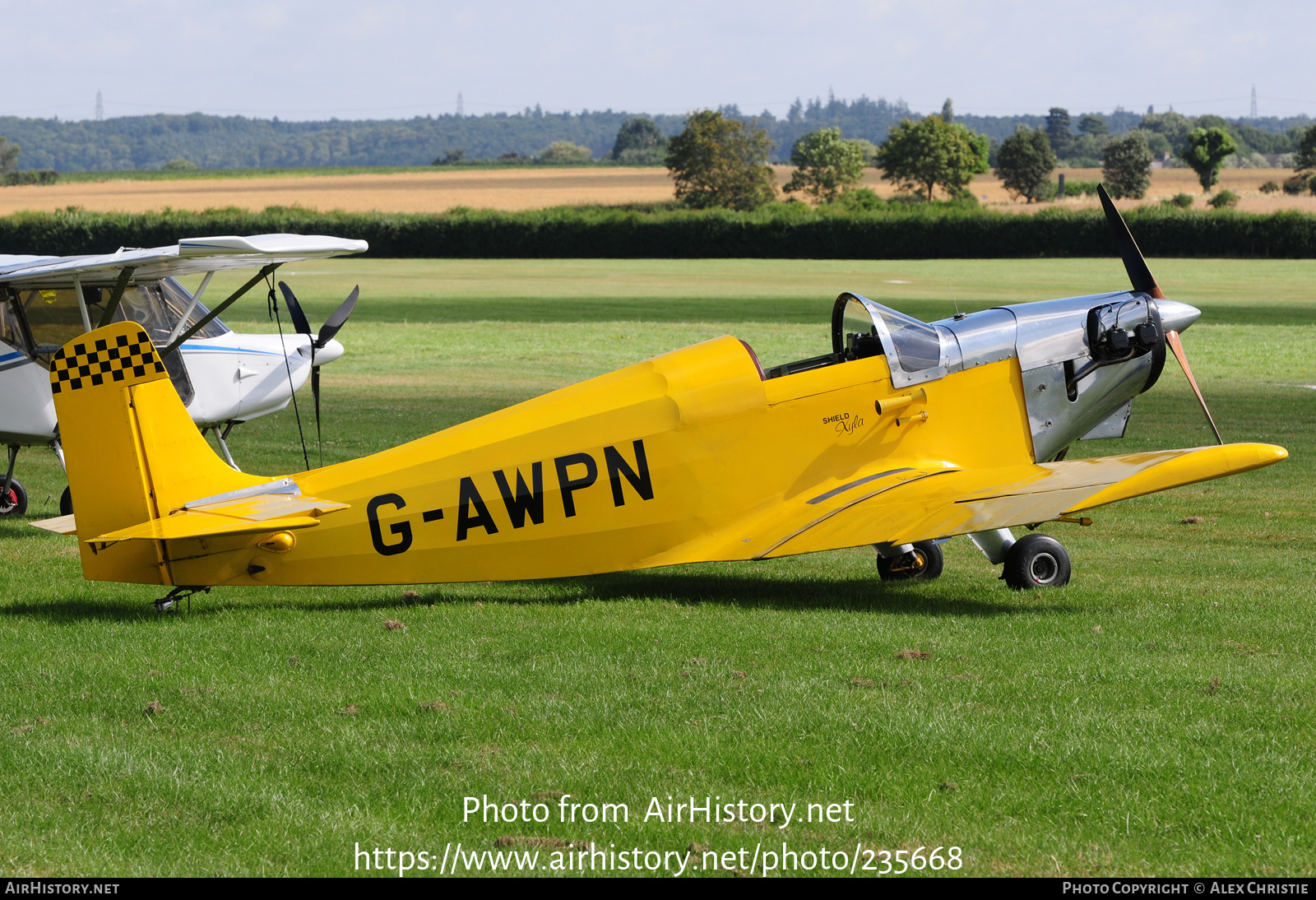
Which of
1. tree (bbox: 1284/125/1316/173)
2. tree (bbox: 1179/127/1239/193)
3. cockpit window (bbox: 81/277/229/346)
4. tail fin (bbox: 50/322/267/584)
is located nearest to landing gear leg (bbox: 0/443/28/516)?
cockpit window (bbox: 81/277/229/346)

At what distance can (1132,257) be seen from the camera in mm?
10602

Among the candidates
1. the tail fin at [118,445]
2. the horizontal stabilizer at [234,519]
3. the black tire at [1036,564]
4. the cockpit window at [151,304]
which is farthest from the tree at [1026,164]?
the tail fin at [118,445]

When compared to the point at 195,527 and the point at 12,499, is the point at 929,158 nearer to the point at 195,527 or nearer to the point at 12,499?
the point at 12,499

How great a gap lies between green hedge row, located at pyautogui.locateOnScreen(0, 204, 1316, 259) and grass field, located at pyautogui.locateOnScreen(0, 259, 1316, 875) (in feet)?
212

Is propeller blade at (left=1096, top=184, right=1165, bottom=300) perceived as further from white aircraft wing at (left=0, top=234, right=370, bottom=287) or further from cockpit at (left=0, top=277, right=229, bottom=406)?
cockpit at (left=0, top=277, right=229, bottom=406)

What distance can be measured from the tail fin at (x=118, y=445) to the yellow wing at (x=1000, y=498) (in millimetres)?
4079

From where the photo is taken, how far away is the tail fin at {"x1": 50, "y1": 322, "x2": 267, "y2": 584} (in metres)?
7.95

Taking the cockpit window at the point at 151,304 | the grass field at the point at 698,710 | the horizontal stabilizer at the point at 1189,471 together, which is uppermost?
the cockpit window at the point at 151,304

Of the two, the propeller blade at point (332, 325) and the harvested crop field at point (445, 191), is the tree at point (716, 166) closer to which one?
the harvested crop field at point (445, 191)

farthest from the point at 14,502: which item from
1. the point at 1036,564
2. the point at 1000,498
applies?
the point at 1036,564

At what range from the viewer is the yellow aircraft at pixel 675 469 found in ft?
26.4

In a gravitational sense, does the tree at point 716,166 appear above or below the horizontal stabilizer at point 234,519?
above

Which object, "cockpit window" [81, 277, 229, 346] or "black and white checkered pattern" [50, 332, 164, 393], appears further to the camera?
"cockpit window" [81, 277, 229, 346]

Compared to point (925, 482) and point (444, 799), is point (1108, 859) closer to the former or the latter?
point (444, 799)
